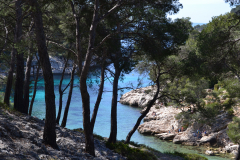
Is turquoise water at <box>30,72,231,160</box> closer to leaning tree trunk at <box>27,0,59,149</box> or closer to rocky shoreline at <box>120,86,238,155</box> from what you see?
rocky shoreline at <box>120,86,238,155</box>

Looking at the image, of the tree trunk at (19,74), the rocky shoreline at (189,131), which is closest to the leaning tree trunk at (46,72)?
the tree trunk at (19,74)

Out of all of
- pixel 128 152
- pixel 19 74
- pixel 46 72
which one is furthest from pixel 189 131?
pixel 46 72

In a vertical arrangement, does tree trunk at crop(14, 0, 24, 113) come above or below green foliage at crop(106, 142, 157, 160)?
above

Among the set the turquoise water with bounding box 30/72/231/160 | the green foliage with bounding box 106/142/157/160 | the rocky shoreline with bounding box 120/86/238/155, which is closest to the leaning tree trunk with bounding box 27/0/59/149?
the green foliage with bounding box 106/142/157/160

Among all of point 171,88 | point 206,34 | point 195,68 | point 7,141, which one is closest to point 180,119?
point 171,88

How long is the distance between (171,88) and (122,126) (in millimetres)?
A: 16169

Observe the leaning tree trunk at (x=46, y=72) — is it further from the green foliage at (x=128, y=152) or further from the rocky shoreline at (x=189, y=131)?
the rocky shoreline at (x=189, y=131)

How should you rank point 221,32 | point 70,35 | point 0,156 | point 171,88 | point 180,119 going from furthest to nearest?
1. point 180,119
2. point 171,88
3. point 70,35
4. point 221,32
5. point 0,156

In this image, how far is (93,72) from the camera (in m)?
12.4

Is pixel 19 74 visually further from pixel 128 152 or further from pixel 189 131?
pixel 189 131

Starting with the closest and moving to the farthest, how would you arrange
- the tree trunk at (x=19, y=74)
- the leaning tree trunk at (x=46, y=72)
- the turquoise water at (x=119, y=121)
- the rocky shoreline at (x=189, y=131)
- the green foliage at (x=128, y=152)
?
the leaning tree trunk at (x=46, y=72) < the green foliage at (x=128, y=152) < the tree trunk at (x=19, y=74) < the rocky shoreline at (x=189, y=131) < the turquoise water at (x=119, y=121)

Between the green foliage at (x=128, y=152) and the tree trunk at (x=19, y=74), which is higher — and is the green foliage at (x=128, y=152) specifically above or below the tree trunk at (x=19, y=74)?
below

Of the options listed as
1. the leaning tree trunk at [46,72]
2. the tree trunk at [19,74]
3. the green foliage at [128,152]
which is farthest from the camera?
the tree trunk at [19,74]

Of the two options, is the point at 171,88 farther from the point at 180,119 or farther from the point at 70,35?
the point at 180,119
